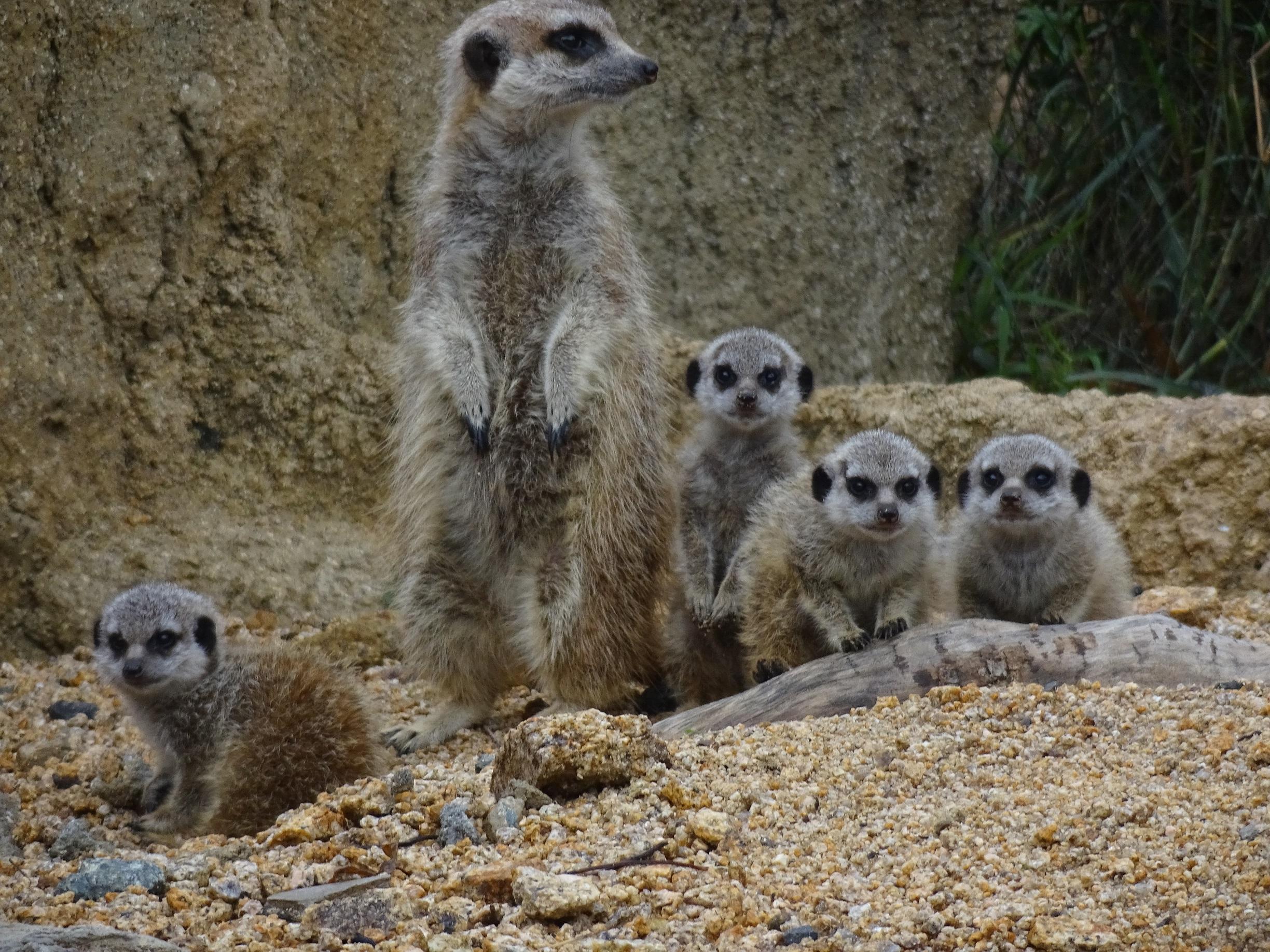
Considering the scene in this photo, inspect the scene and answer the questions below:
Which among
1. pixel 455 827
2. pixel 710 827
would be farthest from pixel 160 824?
pixel 710 827

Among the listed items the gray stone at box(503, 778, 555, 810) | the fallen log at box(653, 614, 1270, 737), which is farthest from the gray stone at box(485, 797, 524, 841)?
the fallen log at box(653, 614, 1270, 737)

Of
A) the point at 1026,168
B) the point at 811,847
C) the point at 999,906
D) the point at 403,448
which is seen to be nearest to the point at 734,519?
the point at 403,448

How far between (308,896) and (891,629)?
1558 millimetres

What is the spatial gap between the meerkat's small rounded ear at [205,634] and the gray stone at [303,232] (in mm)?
950

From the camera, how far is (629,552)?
4113 millimetres

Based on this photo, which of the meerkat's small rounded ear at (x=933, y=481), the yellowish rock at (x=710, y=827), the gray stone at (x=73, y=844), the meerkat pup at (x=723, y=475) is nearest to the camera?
the yellowish rock at (x=710, y=827)

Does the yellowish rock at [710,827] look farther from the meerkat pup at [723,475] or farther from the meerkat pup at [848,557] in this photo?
the meerkat pup at [723,475]

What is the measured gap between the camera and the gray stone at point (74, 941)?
1.89m

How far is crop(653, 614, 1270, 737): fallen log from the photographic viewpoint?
310cm

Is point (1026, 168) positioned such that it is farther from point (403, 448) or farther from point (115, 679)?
point (115, 679)

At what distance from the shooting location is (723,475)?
4168 millimetres

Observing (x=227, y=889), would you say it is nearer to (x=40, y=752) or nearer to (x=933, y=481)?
(x=40, y=752)

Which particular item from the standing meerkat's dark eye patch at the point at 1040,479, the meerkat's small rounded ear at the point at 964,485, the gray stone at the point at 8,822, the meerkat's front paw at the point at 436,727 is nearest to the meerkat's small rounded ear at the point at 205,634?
the gray stone at the point at 8,822

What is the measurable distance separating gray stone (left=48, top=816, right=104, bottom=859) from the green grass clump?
3.59m
